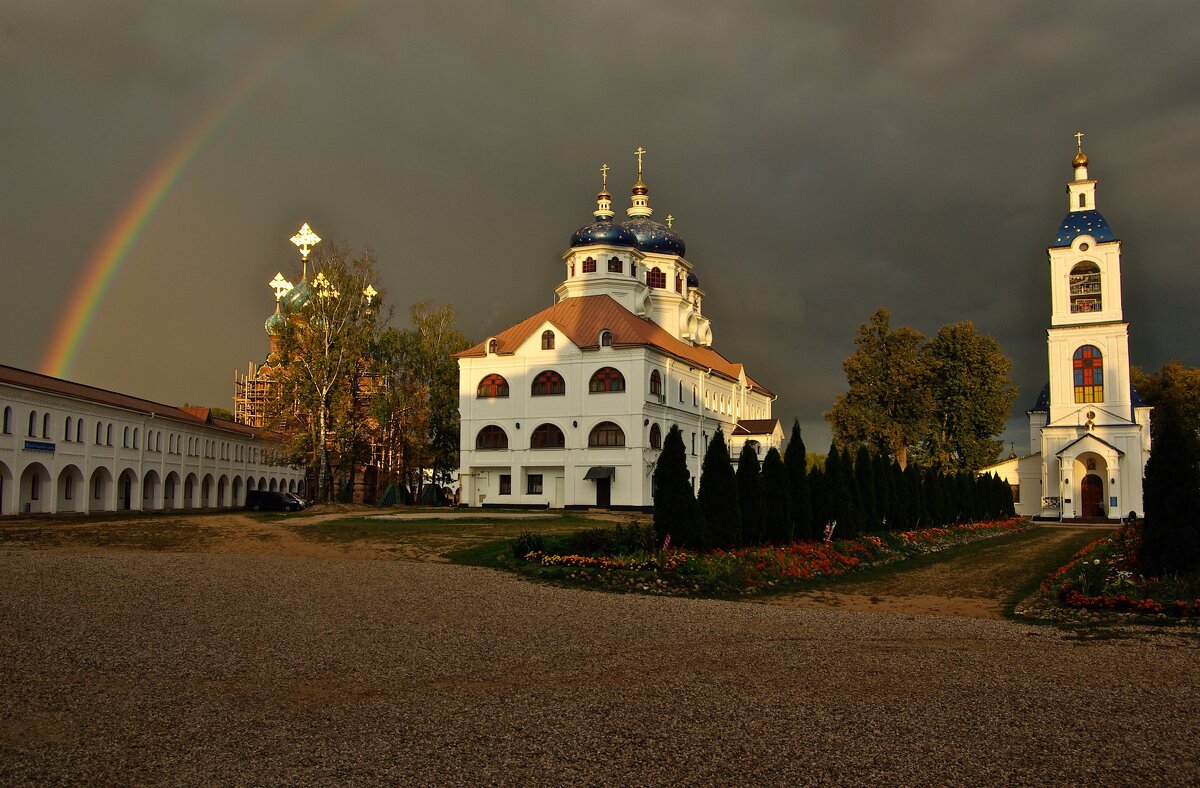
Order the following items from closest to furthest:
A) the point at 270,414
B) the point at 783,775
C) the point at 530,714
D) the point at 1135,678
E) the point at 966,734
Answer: the point at 783,775
the point at 966,734
the point at 530,714
the point at 1135,678
the point at 270,414

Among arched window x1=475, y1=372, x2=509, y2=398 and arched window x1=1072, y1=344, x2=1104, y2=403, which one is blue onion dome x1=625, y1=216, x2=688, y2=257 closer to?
arched window x1=475, y1=372, x2=509, y2=398

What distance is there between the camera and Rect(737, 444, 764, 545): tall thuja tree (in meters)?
25.4

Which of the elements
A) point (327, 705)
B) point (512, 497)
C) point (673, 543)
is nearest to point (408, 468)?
point (512, 497)

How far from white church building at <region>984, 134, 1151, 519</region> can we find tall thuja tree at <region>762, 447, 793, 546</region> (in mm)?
43577

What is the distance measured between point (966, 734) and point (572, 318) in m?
52.1

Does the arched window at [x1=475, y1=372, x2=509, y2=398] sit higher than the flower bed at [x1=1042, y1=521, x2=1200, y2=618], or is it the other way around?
the arched window at [x1=475, y1=372, x2=509, y2=398]

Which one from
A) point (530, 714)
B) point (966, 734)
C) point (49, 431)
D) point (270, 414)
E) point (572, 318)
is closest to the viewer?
point (966, 734)

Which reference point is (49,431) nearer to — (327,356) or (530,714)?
(327,356)

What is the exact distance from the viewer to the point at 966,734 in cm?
803

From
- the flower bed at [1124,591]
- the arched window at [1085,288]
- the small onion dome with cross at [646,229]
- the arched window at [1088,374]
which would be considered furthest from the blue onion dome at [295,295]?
the arched window at [1085,288]

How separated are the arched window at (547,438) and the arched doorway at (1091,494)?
35.4 m

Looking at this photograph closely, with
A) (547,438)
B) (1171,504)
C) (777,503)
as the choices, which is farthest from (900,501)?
(547,438)

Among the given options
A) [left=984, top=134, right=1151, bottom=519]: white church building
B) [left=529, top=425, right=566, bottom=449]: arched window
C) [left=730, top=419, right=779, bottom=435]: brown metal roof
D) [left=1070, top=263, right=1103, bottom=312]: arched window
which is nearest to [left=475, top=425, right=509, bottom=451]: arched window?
[left=529, top=425, right=566, bottom=449]: arched window

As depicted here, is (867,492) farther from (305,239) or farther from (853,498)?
(305,239)
